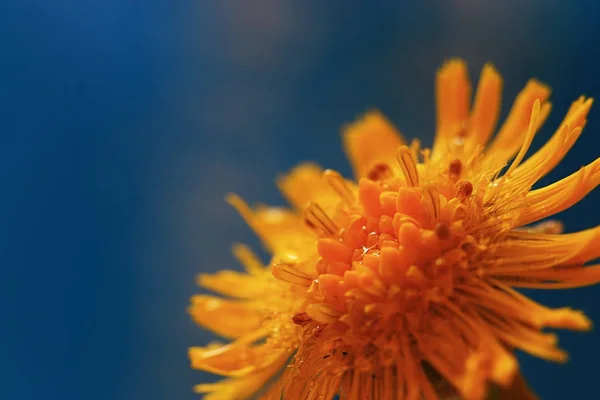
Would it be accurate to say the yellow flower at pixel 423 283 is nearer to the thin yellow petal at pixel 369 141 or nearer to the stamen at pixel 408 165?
the stamen at pixel 408 165

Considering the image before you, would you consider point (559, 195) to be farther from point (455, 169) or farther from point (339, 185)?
point (339, 185)

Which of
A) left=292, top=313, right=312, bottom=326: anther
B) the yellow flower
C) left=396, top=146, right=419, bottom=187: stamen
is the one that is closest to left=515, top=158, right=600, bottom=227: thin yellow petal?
the yellow flower

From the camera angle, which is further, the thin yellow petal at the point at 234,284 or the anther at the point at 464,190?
the thin yellow petal at the point at 234,284

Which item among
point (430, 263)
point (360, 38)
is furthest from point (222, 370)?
point (360, 38)

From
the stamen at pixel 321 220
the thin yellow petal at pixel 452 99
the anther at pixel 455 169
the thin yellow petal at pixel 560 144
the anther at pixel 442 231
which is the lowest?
the anther at pixel 442 231

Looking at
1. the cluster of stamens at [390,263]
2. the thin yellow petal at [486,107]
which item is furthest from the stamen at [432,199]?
the thin yellow petal at [486,107]

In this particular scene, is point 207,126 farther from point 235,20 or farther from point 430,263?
point 430,263

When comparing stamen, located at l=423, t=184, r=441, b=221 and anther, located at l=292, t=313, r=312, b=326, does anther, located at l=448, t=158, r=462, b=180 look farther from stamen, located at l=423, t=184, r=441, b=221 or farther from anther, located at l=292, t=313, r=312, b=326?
anther, located at l=292, t=313, r=312, b=326
